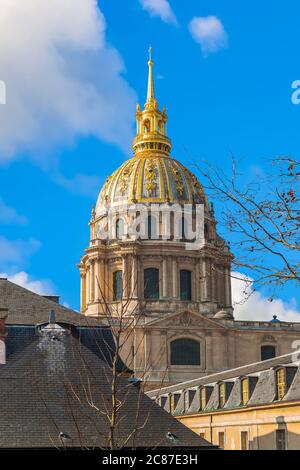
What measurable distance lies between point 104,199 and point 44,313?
7393cm

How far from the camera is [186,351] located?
89.7 meters

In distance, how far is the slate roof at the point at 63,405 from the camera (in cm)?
2181

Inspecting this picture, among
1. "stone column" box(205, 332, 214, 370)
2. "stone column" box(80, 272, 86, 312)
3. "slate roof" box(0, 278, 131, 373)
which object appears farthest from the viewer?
"stone column" box(80, 272, 86, 312)

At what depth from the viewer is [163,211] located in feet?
325

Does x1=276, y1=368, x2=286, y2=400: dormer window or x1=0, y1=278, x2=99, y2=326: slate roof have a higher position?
x1=0, y1=278, x2=99, y2=326: slate roof

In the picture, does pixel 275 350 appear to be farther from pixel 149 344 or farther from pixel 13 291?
pixel 13 291

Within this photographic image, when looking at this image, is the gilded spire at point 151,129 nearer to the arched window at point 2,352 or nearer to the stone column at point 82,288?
the stone column at point 82,288

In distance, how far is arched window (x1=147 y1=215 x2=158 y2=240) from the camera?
97500 mm

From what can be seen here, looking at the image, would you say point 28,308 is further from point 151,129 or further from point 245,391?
point 151,129

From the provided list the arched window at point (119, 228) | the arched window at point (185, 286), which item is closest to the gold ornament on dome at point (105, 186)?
the arched window at point (119, 228)

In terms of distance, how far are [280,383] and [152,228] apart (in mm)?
64513

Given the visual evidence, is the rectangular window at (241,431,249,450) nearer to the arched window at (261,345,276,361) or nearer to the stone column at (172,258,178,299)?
the arched window at (261,345,276,361)

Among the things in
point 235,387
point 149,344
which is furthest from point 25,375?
point 149,344

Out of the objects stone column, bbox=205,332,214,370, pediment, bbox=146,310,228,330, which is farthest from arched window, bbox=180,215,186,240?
stone column, bbox=205,332,214,370
